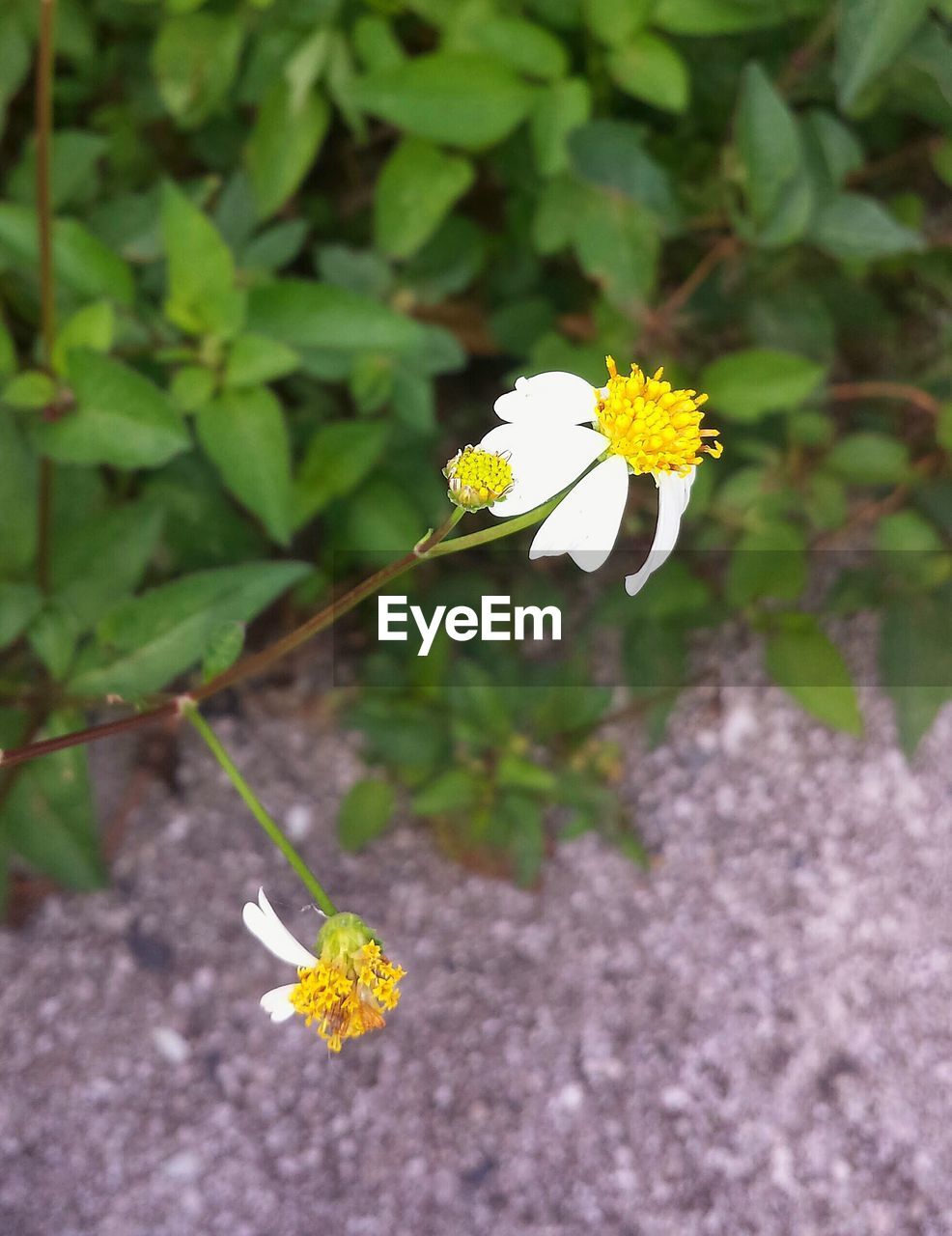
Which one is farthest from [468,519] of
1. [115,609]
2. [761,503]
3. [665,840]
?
[665,840]

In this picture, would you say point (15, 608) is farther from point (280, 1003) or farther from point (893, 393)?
point (893, 393)

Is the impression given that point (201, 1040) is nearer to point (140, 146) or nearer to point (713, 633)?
point (713, 633)

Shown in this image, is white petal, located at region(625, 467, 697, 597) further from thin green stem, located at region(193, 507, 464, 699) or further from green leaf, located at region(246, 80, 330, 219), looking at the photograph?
green leaf, located at region(246, 80, 330, 219)

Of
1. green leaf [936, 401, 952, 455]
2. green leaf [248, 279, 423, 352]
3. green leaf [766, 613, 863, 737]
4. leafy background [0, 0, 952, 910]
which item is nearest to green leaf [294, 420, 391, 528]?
leafy background [0, 0, 952, 910]

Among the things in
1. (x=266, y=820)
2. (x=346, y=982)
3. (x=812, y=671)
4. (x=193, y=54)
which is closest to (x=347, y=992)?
(x=346, y=982)

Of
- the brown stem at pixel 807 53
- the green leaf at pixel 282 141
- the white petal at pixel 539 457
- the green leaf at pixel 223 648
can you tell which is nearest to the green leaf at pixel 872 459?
the brown stem at pixel 807 53

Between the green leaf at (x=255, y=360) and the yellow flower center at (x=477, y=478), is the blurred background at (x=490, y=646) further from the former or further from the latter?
the yellow flower center at (x=477, y=478)
